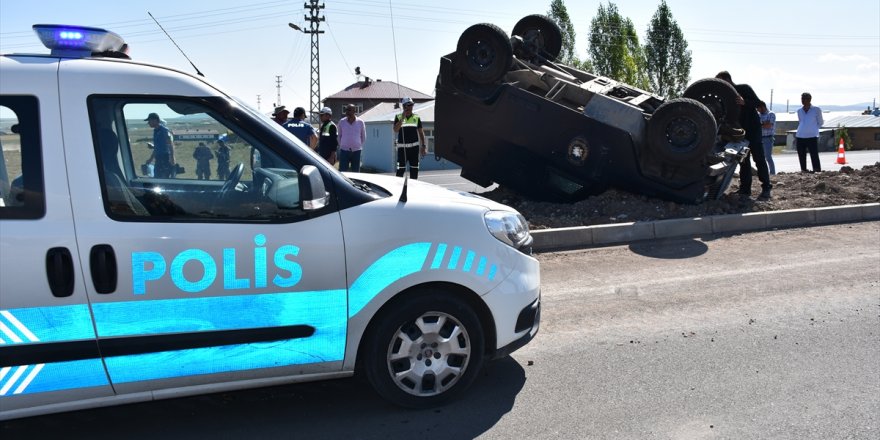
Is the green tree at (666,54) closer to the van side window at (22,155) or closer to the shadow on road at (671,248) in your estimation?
the shadow on road at (671,248)

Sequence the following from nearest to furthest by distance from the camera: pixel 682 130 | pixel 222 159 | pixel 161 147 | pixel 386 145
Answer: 1. pixel 161 147
2. pixel 222 159
3. pixel 682 130
4. pixel 386 145

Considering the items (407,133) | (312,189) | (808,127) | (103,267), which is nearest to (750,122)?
(808,127)

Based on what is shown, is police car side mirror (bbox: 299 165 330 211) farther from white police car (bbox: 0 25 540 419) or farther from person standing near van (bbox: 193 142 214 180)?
person standing near van (bbox: 193 142 214 180)

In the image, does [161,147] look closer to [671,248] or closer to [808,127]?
[671,248]

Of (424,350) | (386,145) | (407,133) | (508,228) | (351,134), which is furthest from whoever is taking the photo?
(386,145)

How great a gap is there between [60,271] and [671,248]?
6.75 meters

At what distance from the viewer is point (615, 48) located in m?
55.9

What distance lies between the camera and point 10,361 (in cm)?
298

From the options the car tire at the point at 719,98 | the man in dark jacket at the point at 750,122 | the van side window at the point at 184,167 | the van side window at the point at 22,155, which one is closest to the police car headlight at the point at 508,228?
the van side window at the point at 184,167

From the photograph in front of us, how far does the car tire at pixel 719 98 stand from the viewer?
31.3ft

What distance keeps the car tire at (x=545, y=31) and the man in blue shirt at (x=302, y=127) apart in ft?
11.9

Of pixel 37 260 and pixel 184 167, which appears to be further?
pixel 184 167

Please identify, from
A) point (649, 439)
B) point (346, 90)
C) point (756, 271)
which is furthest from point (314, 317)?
point (346, 90)

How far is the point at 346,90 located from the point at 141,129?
72928 mm
